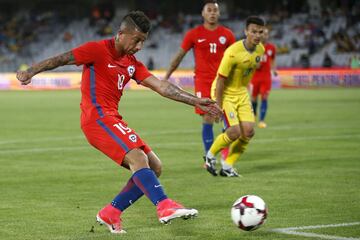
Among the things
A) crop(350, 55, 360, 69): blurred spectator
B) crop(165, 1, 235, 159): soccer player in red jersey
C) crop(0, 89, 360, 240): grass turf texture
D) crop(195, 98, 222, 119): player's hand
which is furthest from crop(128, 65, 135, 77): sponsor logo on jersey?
crop(350, 55, 360, 69): blurred spectator

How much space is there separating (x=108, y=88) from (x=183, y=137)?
33.6 feet

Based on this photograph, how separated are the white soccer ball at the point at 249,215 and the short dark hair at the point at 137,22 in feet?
5.92

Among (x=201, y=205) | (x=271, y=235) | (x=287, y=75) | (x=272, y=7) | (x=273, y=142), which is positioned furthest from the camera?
(x=272, y=7)

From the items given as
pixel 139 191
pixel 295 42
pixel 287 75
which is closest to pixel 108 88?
pixel 139 191

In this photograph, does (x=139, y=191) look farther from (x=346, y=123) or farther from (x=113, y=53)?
(x=346, y=123)

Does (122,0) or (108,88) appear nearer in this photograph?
(108,88)

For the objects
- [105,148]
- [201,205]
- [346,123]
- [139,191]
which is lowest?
[346,123]

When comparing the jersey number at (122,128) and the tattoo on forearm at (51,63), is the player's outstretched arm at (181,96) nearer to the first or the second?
the jersey number at (122,128)

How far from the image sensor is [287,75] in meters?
41.8

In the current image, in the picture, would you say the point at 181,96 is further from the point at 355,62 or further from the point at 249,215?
the point at 355,62

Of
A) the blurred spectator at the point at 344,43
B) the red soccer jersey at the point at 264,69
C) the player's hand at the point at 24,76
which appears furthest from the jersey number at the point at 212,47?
the blurred spectator at the point at 344,43

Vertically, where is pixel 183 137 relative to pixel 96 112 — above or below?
below

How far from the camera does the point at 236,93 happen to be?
1195cm

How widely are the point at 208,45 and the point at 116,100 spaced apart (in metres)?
6.17
